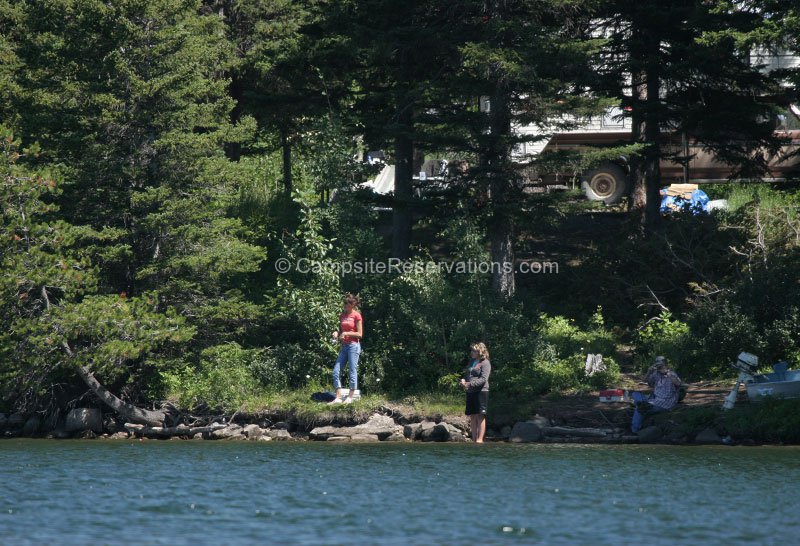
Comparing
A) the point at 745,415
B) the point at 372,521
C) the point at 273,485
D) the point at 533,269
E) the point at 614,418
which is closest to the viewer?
the point at 372,521

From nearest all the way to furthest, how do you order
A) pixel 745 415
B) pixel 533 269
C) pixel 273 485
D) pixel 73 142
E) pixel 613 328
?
pixel 273 485
pixel 745 415
pixel 73 142
pixel 613 328
pixel 533 269

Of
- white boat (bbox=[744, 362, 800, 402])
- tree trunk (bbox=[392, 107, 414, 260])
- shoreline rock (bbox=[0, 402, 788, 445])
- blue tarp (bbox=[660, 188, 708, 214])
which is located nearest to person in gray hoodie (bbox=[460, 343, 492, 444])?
shoreline rock (bbox=[0, 402, 788, 445])

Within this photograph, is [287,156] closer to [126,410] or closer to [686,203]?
[686,203]

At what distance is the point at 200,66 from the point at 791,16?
11.9m

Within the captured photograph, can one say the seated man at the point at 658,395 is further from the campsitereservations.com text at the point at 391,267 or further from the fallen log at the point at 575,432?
the campsitereservations.com text at the point at 391,267

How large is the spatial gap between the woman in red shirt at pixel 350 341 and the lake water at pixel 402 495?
1.58m

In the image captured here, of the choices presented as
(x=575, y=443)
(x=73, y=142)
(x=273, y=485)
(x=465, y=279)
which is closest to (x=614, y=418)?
(x=575, y=443)

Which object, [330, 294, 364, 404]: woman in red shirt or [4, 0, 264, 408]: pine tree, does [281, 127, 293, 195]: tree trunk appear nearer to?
[4, 0, 264, 408]: pine tree

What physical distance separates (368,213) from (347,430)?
557 centimetres

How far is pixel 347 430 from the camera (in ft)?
69.1

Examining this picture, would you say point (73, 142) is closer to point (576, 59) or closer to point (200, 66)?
point (200, 66)

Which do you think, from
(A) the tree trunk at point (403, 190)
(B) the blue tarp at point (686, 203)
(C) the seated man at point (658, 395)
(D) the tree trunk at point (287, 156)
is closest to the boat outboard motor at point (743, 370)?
(C) the seated man at point (658, 395)

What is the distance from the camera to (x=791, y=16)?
21.4m

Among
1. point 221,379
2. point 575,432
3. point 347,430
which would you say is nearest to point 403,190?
point 221,379
